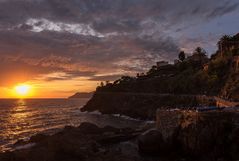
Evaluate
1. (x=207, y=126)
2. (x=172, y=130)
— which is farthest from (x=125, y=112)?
(x=207, y=126)

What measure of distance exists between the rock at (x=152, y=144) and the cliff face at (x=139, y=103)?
2782cm

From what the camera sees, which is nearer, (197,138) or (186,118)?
(197,138)

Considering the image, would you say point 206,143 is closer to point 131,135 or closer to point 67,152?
point 67,152

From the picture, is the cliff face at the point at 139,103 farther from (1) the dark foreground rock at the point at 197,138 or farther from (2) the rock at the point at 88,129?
(1) the dark foreground rock at the point at 197,138

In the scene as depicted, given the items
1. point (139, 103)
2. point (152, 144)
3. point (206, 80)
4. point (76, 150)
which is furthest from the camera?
point (139, 103)

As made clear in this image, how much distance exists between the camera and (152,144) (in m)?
42.4

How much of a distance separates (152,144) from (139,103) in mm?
69393

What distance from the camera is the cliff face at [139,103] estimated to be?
291 ft

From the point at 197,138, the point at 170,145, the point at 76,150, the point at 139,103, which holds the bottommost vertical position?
the point at 76,150

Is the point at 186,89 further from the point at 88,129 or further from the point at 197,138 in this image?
the point at 197,138

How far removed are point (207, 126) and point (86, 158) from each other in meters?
14.6

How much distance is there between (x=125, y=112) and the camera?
110750 mm

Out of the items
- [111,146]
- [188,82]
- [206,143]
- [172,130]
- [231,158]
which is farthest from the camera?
[188,82]

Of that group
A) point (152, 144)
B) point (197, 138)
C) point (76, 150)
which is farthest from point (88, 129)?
point (197, 138)
